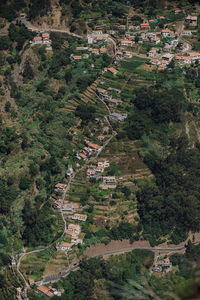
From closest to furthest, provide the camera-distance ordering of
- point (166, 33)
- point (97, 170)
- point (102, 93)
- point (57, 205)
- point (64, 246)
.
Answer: point (64, 246) < point (57, 205) < point (97, 170) < point (102, 93) < point (166, 33)

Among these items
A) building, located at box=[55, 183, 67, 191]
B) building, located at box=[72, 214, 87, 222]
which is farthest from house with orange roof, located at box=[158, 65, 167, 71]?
building, located at box=[72, 214, 87, 222]

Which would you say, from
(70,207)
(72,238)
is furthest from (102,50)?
(72,238)

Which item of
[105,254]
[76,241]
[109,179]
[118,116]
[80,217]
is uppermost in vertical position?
[118,116]

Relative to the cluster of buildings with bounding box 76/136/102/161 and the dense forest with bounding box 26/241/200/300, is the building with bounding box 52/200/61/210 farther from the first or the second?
the dense forest with bounding box 26/241/200/300

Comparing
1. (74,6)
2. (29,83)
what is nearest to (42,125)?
(29,83)

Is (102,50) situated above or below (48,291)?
above

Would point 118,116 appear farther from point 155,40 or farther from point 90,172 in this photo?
point 155,40

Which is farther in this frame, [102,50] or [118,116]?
[102,50]

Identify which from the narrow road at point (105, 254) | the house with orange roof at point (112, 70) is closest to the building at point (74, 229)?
the narrow road at point (105, 254)
